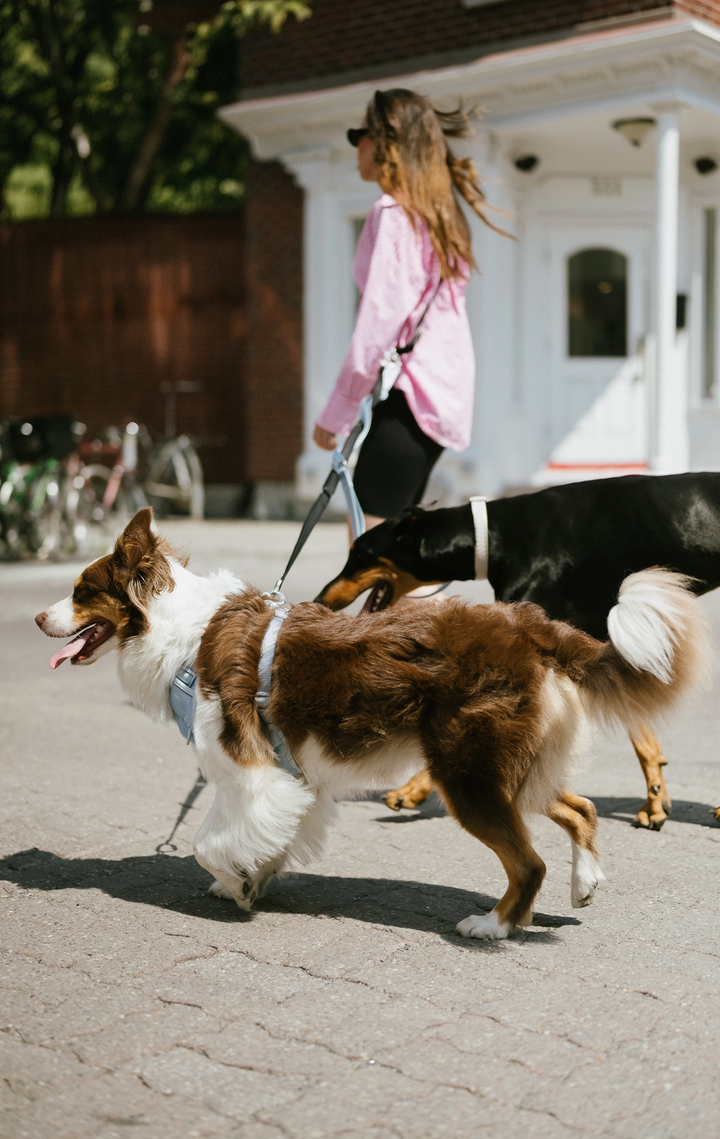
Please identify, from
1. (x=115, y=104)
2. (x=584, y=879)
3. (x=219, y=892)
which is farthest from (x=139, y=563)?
(x=115, y=104)

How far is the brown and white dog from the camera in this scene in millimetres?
3191

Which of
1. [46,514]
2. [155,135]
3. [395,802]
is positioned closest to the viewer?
[395,802]

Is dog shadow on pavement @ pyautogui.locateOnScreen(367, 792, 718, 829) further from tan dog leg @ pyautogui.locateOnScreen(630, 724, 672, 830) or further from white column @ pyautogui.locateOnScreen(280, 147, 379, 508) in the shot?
white column @ pyautogui.locateOnScreen(280, 147, 379, 508)

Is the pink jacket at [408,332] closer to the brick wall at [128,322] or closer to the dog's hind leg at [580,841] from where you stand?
the dog's hind leg at [580,841]

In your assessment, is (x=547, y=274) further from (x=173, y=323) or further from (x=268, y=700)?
(x=268, y=700)

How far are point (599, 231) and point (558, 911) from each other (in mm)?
11470

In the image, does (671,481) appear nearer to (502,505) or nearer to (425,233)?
(502,505)

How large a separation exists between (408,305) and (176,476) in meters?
10.5

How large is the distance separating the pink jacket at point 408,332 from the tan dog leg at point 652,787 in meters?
1.35

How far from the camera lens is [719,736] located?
18.5 feet

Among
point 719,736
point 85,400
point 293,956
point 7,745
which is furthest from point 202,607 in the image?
point 85,400

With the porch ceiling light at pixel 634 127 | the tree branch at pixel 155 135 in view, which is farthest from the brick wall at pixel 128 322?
the porch ceiling light at pixel 634 127

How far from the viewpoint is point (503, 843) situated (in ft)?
10.6

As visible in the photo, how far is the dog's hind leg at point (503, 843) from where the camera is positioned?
3.21 meters
